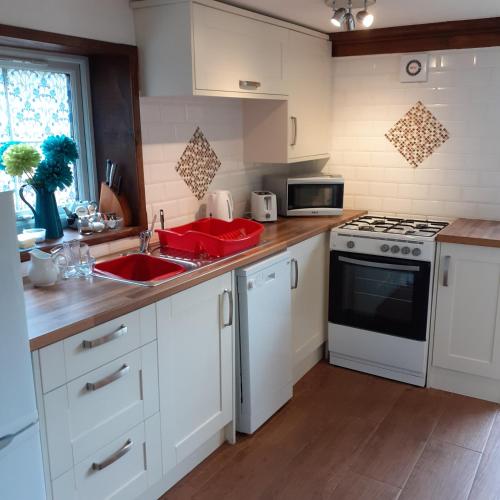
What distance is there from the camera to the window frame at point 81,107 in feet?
8.14

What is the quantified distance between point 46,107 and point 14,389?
59.3 inches

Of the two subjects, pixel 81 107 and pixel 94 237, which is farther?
pixel 81 107

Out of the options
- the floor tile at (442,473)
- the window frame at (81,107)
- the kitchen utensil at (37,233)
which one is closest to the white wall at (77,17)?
the window frame at (81,107)

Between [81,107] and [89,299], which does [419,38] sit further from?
[89,299]

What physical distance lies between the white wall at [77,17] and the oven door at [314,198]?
1447 mm

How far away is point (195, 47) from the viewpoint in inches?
99.4

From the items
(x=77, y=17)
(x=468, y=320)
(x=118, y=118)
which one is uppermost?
(x=77, y=17)

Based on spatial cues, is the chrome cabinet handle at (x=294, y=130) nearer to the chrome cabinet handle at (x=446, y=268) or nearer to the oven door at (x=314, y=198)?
the oven door at (x=314, y=198)

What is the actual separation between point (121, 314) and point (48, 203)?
2.74 ft

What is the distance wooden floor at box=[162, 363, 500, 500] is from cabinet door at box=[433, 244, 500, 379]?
0.76 feet

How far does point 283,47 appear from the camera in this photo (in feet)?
10.4

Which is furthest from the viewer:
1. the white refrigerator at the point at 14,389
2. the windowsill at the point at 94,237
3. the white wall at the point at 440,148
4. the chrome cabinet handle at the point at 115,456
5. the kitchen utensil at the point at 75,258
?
the white wall at the point at 440,148

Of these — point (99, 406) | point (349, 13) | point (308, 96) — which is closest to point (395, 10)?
point (349, 13)

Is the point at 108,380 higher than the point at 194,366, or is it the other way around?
the point at 108,380
